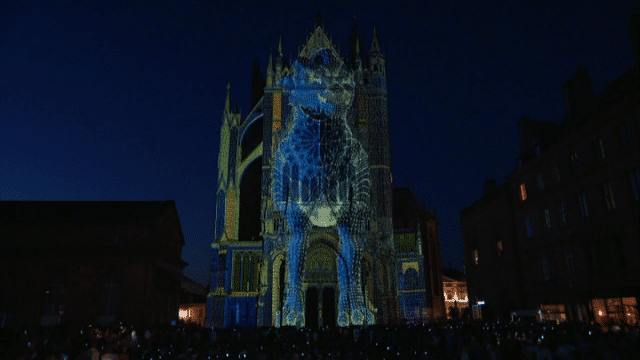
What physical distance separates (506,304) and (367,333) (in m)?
21.1

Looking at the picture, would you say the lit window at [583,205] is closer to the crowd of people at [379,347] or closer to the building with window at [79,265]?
the crowd of people at [379,347]

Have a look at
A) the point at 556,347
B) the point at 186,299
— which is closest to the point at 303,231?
the point at 556,347

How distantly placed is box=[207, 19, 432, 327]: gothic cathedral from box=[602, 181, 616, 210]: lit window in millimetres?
15809

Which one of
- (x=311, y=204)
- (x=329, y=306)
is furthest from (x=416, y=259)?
(x=311, y=204)

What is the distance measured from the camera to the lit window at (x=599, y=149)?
26.7 metres

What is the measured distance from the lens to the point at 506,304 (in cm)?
3831

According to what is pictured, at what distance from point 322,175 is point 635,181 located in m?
22.0

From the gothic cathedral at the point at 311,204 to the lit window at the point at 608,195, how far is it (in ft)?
51.9

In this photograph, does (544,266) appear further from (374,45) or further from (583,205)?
(374,45)

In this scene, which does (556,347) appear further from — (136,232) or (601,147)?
(136,232)

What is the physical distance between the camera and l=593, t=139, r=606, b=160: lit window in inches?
1052

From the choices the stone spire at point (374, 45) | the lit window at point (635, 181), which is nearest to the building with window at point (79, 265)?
the stone spire at point (374, 45)

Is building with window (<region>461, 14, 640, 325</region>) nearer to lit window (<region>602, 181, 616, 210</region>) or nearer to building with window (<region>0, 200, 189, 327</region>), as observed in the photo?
lit window (<region>602, 181, 616, 210</region>)

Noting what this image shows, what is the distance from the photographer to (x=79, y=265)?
3700 cm
